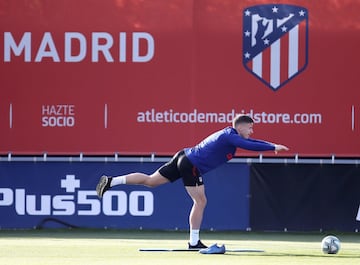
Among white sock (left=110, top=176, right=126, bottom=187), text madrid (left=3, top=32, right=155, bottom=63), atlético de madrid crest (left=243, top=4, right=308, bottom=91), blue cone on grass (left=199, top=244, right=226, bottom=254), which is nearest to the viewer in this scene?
blue cone on grass (left=199, top=244, right=226, bottom=254)

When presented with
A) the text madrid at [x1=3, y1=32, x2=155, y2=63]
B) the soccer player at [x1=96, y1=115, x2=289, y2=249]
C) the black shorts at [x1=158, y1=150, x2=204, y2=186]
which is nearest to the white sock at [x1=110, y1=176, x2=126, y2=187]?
the soccer player at [x1=96, y1=115, x2=289, y2=249]

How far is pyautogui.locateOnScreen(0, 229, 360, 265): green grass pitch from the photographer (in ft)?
41.5

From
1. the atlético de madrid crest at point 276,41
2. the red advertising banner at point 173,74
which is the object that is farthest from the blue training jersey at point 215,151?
the atlético de madrid crest at point 276,41

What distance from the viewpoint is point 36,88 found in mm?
18156

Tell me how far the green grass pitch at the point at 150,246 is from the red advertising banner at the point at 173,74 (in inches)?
57.4

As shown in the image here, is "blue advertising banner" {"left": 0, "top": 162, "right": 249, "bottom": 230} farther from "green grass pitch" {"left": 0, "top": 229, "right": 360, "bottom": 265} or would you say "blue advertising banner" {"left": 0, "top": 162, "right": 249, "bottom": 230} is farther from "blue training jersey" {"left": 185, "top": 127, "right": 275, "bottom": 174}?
"blue training jersey" {"left": 185, "top": 127, "right": 275, "bottom": 174}

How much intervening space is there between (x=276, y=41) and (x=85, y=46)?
128 inches

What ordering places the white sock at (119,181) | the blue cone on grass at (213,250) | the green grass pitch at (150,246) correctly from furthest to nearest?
the white sock at (119,181) → the blue cone on grass at (213,250) → the green grass pitch at (150,246)

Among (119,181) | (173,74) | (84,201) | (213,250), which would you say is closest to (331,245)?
(213,250)

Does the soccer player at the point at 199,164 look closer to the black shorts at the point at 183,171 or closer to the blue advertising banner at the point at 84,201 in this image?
the black shorts at the point at 183,171

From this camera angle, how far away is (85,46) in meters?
18.2

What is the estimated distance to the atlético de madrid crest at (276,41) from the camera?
18016mm

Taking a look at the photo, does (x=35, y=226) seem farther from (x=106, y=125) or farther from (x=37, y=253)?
(x=37, y=253)

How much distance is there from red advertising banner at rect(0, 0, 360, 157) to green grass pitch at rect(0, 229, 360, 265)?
1.46 metres
